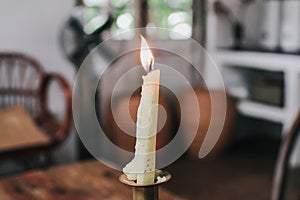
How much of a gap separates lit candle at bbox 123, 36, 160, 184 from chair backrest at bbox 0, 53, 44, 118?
2.57 meters

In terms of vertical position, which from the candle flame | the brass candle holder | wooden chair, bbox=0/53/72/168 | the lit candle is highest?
the candle flame

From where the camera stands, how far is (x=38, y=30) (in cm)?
308

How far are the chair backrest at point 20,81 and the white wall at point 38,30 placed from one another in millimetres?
85

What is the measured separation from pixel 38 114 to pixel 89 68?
0.63m

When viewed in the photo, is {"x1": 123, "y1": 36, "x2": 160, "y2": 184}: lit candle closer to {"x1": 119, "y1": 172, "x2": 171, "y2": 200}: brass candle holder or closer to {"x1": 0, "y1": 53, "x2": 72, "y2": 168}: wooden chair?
{"x1": 119, "y1": 172, "x2": 171, "y2": 200}: brass candle holder

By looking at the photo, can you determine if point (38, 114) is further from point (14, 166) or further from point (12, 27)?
point (12, 27)

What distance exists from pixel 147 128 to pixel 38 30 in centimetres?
280

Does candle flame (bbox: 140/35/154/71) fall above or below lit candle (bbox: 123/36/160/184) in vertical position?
above

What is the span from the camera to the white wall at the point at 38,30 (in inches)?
116

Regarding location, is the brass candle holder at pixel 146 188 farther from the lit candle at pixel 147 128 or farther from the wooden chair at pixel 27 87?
the wooden chair at pixel 27 87

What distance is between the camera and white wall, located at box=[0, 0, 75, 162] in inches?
116

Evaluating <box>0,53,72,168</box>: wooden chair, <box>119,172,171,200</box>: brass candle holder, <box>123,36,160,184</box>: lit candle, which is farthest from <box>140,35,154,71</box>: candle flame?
<box>0,53,72,168</box>: wooden chair

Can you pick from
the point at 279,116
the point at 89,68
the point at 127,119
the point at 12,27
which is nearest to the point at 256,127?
the point at 279,116

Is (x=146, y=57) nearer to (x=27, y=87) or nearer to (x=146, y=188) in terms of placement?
(x=146, y=188)
